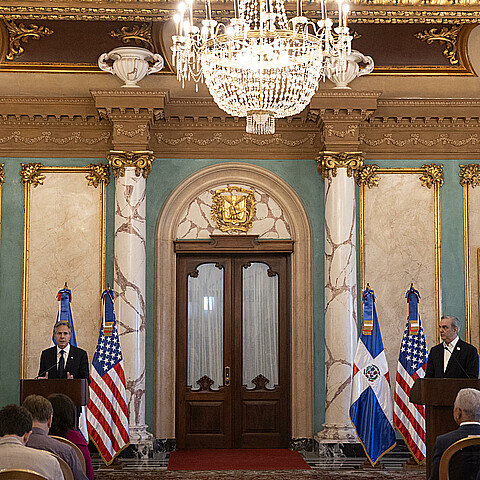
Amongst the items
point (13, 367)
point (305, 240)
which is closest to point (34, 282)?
point (13, 367)

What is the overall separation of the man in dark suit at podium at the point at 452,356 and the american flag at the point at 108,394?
3698 mm

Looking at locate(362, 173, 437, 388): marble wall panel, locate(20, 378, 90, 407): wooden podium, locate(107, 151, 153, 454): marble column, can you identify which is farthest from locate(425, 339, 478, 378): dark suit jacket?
locate(107, 151, 153, 454): marble column

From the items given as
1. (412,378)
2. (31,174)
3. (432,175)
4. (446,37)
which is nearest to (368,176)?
(432,175)

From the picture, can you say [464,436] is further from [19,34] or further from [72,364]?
[19,34]

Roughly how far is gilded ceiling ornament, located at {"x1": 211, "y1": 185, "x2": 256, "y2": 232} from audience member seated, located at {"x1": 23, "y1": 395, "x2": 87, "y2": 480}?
6438 millimetres

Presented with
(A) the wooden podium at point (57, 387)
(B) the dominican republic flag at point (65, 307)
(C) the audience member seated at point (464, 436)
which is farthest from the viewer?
(B) the dominican republic flag at point (65, 307)

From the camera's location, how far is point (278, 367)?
35.6 feet

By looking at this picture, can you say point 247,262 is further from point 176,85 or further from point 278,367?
point 176,85

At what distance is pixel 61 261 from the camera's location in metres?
10.6

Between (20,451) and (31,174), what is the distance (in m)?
7.32

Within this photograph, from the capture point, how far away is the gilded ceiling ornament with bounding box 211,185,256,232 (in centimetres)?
1084

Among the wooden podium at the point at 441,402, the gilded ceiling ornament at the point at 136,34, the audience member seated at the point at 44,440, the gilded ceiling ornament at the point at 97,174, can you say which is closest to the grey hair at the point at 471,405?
Result: the wooden podium at the point at 441,402

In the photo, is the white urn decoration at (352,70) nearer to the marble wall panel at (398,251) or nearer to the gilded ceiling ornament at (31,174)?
the marble wall panel at (398,251)

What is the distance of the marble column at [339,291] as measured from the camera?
33.0ft
